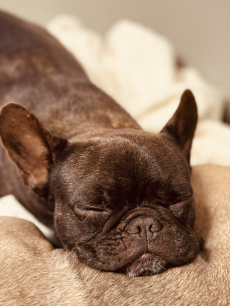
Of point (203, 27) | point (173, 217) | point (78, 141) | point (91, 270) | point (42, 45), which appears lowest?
point (91, 270)

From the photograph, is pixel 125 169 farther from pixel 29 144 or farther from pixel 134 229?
pixel 29 144

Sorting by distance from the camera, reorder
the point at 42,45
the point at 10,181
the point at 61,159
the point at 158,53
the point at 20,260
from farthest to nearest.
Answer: the point at 158,53
the point at 42,45
the point at 10,181
the point at 61,159
the point at 20,260

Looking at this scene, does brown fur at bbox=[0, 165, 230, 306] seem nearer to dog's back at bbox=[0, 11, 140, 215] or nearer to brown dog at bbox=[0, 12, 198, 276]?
brown dog at bbox=[0, 12, 198, 276]

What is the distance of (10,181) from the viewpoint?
208 centimetres

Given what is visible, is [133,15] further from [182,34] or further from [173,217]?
[173,217]

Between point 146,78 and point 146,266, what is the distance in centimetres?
232

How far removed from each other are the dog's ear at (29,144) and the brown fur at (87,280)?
0.89ft

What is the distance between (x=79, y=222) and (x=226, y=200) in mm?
731

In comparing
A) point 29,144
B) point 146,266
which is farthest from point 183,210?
point 29,144

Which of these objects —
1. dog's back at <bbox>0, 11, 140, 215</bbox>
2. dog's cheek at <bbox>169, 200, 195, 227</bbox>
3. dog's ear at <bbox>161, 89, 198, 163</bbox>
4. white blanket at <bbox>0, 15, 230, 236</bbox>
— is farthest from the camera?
white blanket at <bbox>0, 15, 230, 236</bbox>

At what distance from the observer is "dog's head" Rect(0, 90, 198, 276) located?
4.50 feet

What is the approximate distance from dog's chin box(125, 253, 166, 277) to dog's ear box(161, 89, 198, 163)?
66 cm

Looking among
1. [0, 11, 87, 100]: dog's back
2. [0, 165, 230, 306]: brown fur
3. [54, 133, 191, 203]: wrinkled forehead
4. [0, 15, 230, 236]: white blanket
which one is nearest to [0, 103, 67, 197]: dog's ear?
[54, 133, 191, 203]: wrinkled forehead

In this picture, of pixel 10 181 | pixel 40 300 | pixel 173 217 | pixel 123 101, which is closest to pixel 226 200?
pixel 173 217
